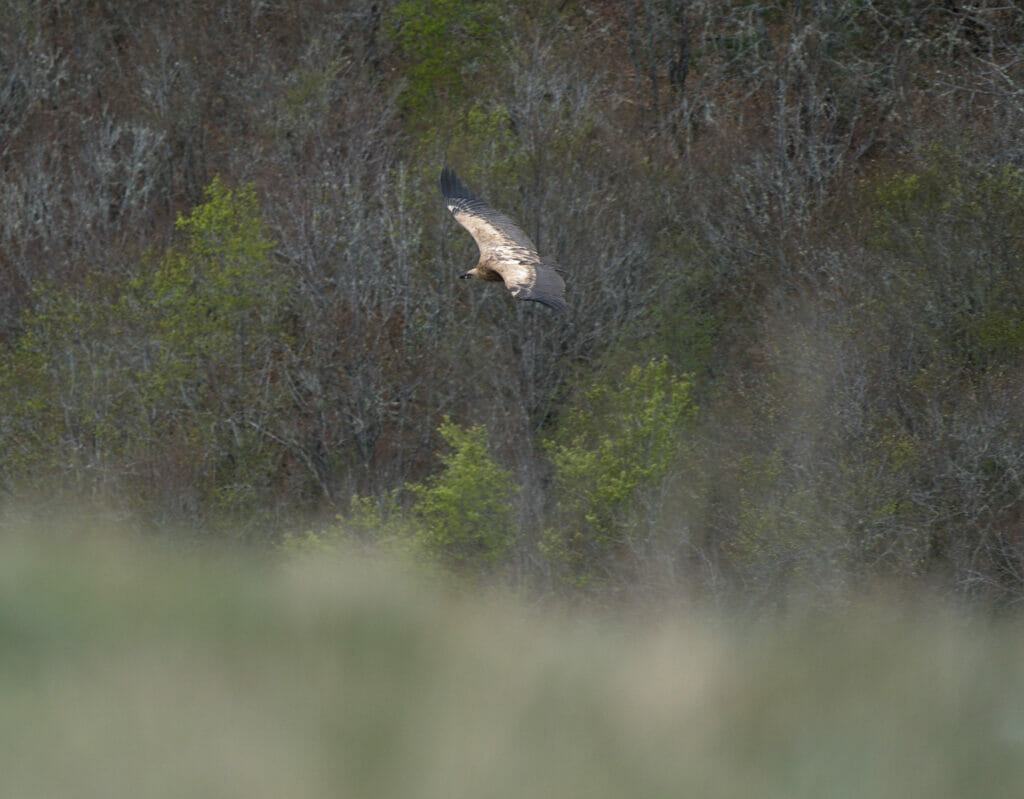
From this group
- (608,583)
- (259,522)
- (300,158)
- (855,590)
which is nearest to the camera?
(855,590)

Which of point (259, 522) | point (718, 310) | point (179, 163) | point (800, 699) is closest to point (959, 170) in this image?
point (718, 310)

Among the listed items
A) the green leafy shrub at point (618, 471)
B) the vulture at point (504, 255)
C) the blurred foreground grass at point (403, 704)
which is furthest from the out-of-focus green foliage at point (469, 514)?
the blurred foreground grass at point (403, 704)

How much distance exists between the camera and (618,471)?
85.3 ft

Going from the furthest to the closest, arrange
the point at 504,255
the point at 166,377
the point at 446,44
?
the point at 446,44
the point at 166,377
the point at 504,255

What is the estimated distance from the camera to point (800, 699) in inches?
417

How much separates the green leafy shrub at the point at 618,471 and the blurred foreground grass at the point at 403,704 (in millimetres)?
13590

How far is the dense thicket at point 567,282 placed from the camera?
2512 cm

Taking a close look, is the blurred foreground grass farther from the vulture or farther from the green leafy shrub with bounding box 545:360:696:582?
the green leafy shrub with bounding box 545:360:696:582

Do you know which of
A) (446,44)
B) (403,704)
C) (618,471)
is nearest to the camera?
(403,704)

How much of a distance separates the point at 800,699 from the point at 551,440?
60.1 ft

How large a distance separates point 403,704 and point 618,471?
1612 cm

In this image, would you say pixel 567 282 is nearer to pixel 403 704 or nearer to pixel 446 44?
pixel 446 44

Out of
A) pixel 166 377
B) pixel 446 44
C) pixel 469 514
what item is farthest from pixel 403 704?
pixel 446 44

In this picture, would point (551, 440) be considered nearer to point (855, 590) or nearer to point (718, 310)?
point (718, 310)
